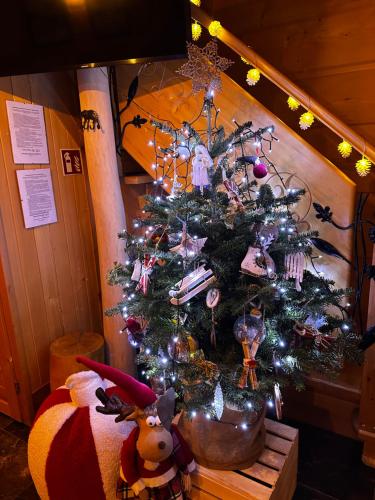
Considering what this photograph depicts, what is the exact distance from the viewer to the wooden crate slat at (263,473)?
1.21 m

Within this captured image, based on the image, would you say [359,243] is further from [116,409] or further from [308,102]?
[116,409]

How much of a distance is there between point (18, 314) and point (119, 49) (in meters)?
1.35

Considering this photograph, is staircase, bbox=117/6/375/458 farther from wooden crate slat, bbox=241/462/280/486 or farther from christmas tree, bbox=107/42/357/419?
wooden crate slat, bbox=241/462/280/486

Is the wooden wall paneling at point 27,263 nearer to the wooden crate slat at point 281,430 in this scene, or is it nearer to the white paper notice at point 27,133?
the white paper notice at point 27,133

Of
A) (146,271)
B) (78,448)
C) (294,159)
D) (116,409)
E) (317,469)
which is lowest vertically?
(317,469)

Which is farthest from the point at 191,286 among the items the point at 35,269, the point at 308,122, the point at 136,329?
the point at 35,269

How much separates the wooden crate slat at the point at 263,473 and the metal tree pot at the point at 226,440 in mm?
18

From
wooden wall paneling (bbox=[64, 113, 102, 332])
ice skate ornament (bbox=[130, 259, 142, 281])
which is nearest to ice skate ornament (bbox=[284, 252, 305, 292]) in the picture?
ice skate ornament (bbox=[130, 259, 142, 281])

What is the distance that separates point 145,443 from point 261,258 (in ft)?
2.19

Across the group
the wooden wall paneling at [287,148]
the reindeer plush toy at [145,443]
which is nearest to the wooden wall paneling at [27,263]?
the wooden wall paneling at [287,148]

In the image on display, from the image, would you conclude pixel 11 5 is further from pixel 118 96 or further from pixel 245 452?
pixel 245 452

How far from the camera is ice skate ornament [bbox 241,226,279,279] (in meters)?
1.03

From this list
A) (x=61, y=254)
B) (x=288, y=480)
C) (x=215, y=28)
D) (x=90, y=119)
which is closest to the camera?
(x=288, y=480)

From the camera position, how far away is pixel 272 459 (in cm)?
130
